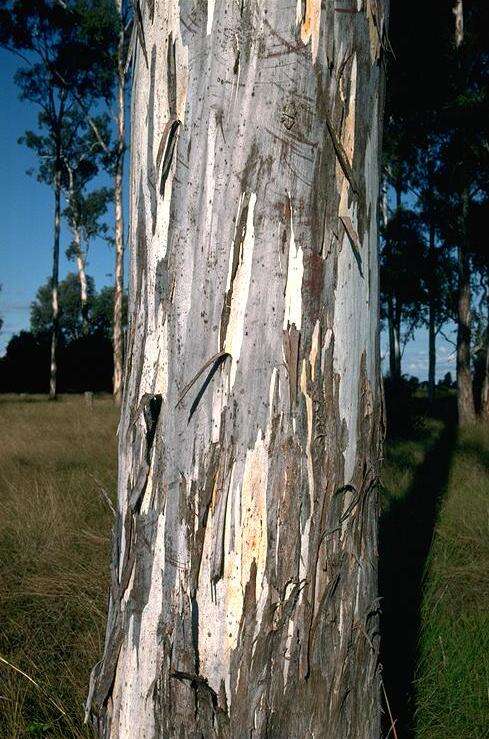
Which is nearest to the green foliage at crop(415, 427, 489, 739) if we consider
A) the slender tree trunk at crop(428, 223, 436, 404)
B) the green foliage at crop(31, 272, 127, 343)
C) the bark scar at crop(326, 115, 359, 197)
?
the bark scar at crop(326, 115, 359, 197)

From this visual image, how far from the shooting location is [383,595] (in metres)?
2.59

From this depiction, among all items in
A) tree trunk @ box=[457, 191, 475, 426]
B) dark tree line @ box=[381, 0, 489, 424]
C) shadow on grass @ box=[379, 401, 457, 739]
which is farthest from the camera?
tree trunk @ box=[457, 191, 475, 426]

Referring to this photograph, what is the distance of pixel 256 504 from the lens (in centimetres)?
103

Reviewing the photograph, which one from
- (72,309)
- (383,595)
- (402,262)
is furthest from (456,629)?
(72,309)

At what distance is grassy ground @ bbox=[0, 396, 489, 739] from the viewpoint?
187cm

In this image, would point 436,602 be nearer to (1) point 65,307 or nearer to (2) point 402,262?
(2) point 402,262

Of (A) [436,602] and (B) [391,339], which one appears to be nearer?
(A) [436,602]

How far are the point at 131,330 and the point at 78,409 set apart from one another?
10.5m

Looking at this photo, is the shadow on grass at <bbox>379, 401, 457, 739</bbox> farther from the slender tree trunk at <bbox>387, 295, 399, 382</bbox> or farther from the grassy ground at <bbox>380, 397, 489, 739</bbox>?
the slender tree trunk at <bbox>387, 295, 399, 382</bbox>

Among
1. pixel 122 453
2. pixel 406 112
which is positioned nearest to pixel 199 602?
pixel 122 453

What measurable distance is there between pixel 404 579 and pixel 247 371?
6.90 ft

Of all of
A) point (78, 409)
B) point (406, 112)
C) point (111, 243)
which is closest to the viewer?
point (406, 112)

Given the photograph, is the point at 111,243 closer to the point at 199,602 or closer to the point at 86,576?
the point at 86,576

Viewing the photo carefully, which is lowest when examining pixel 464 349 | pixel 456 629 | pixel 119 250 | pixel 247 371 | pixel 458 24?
pixel 456 629
